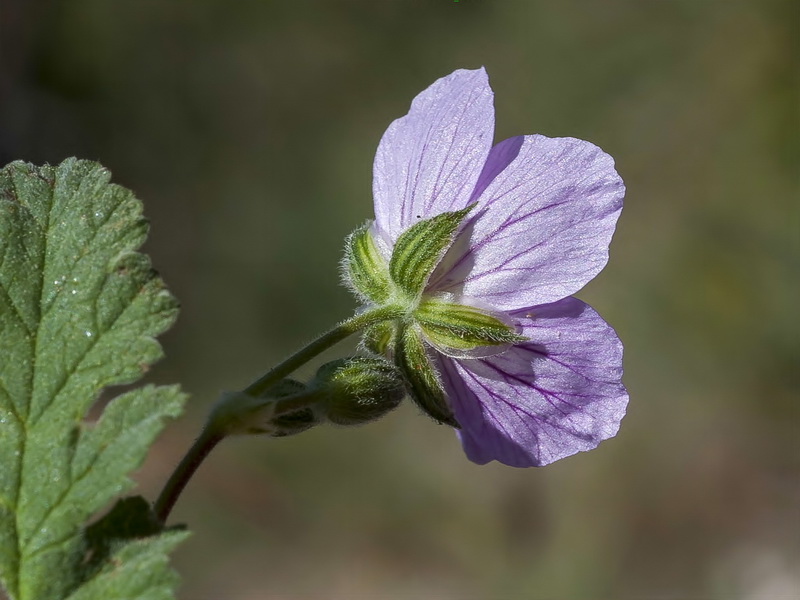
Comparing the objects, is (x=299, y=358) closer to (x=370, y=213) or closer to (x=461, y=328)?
(x=461, y=328)

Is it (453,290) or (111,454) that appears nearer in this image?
(111,454)

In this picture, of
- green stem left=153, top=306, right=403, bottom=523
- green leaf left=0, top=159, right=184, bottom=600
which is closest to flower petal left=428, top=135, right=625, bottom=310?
green stem left=153, top=306, right=403, bottom=523

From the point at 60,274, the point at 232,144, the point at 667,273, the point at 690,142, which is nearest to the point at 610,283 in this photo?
the point at 667,273

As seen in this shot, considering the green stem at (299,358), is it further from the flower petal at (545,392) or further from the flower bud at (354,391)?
the flower petal at (545,392)

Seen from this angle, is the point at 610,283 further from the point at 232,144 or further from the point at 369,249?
the point at 369,249

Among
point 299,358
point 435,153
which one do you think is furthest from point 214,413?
point 435,153

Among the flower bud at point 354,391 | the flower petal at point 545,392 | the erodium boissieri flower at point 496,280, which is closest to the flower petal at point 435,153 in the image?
the erodium boissieri flower at point 496,280

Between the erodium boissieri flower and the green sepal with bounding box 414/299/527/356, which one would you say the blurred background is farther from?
the green sepal with bounding box 414/299/527/356
